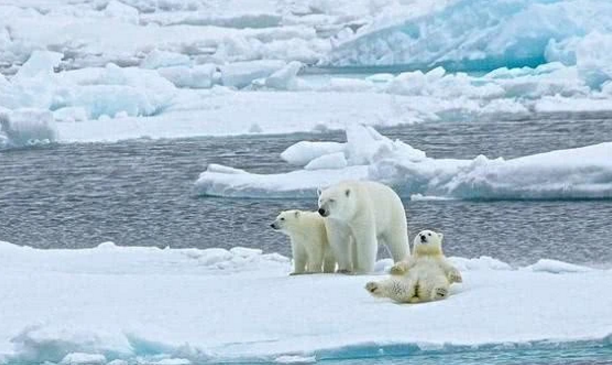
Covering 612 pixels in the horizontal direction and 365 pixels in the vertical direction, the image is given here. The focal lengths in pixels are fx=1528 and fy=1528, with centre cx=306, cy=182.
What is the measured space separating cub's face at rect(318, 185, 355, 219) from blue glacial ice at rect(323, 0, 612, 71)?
53.2 ft

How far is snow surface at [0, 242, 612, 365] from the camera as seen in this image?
5867mm

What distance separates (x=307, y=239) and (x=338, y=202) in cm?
40

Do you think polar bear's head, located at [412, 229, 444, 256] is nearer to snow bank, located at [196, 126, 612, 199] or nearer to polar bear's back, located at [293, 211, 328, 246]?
polar bear's back, located at [293, 211, 328, 246]

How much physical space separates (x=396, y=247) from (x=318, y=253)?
468 millimetres

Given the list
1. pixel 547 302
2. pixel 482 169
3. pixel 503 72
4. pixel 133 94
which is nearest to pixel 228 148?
pixel 133 94

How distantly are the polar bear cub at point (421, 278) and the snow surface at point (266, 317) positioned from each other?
7 cm

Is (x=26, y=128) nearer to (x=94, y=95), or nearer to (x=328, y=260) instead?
(x=94, y=95)

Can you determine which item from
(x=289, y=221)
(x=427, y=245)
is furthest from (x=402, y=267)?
(x=289, y=221)

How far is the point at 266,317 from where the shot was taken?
632cm

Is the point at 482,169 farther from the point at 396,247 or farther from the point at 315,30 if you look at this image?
the point at 315,30

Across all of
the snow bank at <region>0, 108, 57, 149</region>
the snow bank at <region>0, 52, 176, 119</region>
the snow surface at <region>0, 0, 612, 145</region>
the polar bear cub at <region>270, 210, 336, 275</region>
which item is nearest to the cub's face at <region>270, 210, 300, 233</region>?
the polar bear cub at <region>270, 210, 336, 275</region>

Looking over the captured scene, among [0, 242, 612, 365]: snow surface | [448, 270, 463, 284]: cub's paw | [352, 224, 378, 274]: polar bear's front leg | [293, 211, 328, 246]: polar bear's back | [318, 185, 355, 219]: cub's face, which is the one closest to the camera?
[0, 242, 612, 365]: snow surface

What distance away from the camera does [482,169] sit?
39.8ft

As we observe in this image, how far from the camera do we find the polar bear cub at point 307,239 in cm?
730
